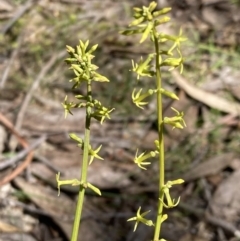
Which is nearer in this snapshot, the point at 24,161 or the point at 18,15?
the point at 24,161

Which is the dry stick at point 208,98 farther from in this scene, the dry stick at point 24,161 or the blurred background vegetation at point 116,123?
the dry stick at point 24,161

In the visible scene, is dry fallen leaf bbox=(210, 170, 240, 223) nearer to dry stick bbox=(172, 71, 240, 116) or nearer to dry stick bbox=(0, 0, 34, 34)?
dry stick bbox=(172, 71, 240, 116)

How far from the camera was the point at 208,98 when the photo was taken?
3066 millimetres

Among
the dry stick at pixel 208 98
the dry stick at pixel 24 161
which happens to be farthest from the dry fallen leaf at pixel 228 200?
the dry stick at pixel 24 161

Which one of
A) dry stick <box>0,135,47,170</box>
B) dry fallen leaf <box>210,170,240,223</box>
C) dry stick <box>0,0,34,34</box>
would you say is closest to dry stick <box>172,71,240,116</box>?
dry fallen leaf <box>210,170,240,223</box>

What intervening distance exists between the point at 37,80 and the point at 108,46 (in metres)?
0.47

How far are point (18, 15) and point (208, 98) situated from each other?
1.35 metres

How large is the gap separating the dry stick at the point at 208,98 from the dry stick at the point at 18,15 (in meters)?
1.09

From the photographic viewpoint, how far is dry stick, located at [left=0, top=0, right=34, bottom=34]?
373 centimetres

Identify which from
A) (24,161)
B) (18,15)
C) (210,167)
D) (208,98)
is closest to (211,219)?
(210,167)

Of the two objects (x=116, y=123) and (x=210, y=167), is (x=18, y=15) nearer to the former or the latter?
(x=116, y=123)

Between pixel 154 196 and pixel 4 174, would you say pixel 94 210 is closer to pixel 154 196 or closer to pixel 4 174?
pixel 154 196

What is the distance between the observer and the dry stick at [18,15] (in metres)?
3.73

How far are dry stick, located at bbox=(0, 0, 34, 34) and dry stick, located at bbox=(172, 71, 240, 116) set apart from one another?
1.09m
